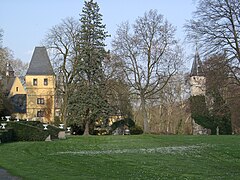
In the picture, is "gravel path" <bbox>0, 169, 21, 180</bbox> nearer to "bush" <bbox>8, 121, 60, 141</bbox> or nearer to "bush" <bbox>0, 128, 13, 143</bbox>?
"bush" <bbox>0, 128, 13, 143</bbox>

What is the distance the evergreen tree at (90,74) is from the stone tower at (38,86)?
21.6m

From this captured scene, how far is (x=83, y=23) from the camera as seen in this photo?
53.3m

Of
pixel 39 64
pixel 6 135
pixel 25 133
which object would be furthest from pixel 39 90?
pixel 6 135

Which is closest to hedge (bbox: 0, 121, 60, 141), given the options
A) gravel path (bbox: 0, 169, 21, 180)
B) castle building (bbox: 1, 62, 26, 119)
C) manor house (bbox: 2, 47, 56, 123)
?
gravel path (bbox: 0, 169, 21, 180)

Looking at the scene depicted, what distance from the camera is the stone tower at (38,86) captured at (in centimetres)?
7369

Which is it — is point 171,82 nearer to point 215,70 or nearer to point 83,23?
point 83,23

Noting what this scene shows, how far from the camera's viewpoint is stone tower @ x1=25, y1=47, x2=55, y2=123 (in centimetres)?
7369

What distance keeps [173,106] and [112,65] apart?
24136mm

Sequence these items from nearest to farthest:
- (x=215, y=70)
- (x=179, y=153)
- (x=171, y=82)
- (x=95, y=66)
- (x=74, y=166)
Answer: (x=74, y=166)
(x=179, y=153)
(x=215, y=70)
(x=95, y=66)
(x=171, y=82)

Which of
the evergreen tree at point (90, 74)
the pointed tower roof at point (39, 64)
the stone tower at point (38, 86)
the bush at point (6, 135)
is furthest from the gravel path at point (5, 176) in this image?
the pointed tower roof at point (39, 64)

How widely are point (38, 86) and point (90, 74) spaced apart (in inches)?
1022

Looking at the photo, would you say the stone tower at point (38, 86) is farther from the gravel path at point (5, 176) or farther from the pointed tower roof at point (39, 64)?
the gravel path at point (5, 176)

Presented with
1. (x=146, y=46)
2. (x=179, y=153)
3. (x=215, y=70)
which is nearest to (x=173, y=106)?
(x=146, y=46)

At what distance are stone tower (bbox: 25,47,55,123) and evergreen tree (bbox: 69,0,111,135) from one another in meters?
21.6
